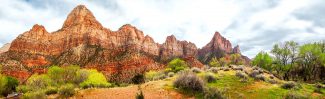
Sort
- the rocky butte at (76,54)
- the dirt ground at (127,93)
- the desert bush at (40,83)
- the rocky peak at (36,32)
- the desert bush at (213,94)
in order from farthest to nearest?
the rocky peak at (36,32) < the rocky butte at (76,54) < the desert bush at (40,83) < the dirt ground at (127,93) < the desert bush at (213,94)

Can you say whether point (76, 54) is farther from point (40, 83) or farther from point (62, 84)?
point (62, 84)

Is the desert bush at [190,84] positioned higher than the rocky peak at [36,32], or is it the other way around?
the rocky peak at [36,32]

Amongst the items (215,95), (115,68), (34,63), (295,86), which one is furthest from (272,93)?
(34,63)

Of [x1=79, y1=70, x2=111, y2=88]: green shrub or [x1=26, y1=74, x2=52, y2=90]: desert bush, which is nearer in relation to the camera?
[x1=79, y1=70, x2=111, y2=88]: green shrub

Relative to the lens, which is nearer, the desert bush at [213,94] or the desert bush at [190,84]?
the desert bush at [213,94]

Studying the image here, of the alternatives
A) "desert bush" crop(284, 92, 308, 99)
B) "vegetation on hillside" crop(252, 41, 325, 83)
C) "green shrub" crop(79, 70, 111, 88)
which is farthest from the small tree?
"desert bush" crop(284, 92, 308, 99)

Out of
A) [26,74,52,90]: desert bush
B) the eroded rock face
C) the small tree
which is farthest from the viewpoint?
the eroded rock face

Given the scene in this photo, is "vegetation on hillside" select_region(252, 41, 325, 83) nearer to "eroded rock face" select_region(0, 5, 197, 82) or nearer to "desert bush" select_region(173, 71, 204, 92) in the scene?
"desert bush" select_region(173, 71, 204, 92)

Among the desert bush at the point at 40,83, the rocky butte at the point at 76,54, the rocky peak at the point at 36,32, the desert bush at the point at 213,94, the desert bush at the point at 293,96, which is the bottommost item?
the desert bush at the point at 293,96

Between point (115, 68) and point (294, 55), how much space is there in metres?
86.2

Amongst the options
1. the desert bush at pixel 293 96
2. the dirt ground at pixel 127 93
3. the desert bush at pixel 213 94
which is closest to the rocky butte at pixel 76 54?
the dirt ground at pixel 127 93

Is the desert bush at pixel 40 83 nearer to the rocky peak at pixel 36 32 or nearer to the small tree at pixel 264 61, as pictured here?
the small tree at pixel 264 61

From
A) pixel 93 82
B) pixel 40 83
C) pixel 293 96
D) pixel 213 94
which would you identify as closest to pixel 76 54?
pixel 40 83

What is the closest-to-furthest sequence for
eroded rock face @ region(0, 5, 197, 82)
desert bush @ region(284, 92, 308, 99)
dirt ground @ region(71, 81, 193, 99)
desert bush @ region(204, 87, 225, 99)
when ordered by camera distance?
desert bush @ region(204, 87, 225, 99), dirt ground @ region(71, 81, 193, 99), desert bush @ region(284, 92, 308, 99), eroded rock face @ region(0, 5, 197, 82)
